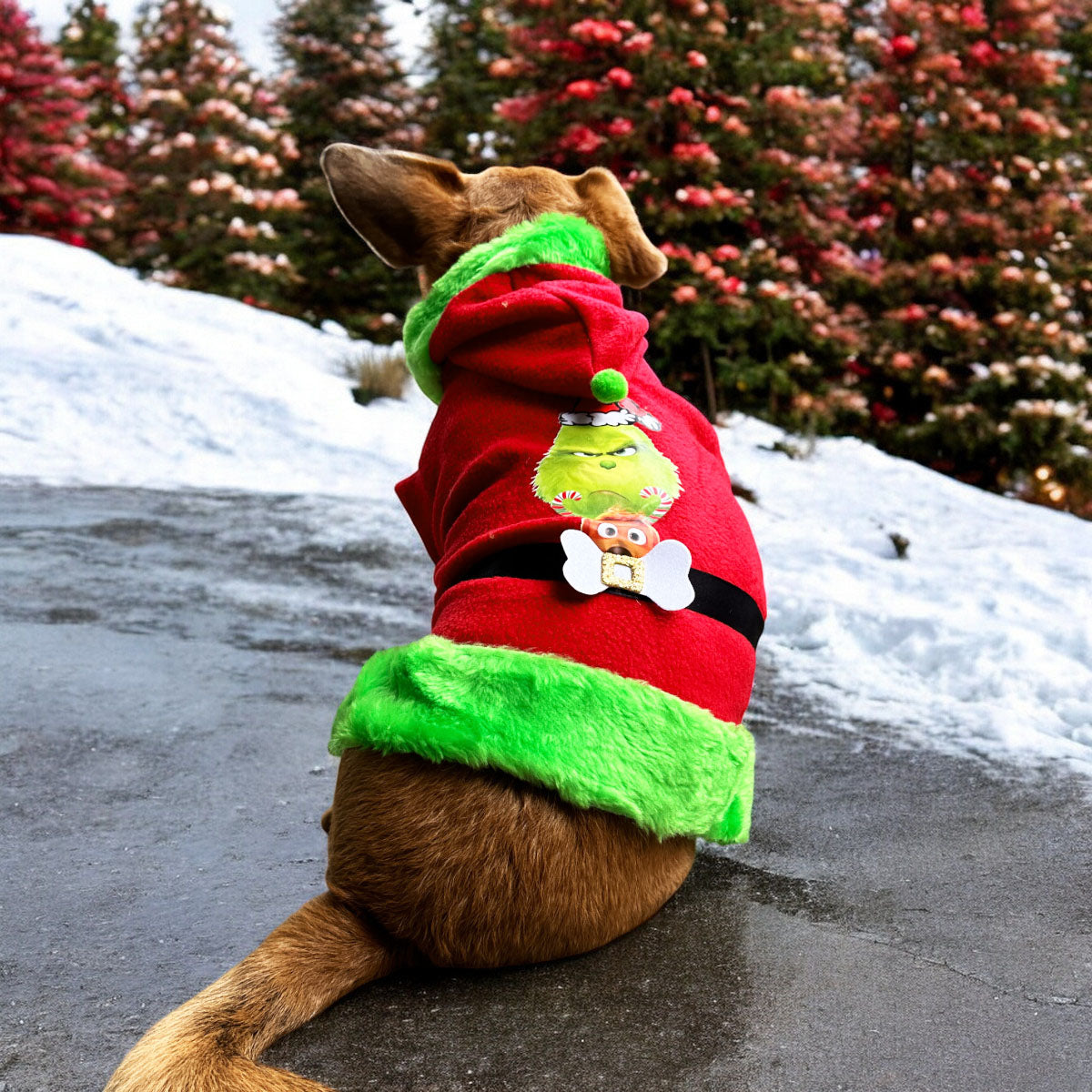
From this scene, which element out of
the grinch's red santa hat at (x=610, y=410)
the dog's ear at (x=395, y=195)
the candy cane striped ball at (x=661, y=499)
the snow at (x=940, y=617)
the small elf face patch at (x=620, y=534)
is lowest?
the snow at (x=940, y=617)

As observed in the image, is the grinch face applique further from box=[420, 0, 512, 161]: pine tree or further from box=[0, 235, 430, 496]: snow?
box=[420, 0, 512, 161]: pine tree

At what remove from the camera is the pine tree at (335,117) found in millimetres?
16891

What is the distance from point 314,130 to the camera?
57.8 ft

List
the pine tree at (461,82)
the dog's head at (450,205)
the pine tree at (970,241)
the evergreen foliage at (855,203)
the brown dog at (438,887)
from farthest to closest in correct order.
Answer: the pine tree at (461,82) < the pine tree at (970,241) < the evergreen foliage at (855,203) < the dog's head at (450,205) < the brown dog at (438,887)

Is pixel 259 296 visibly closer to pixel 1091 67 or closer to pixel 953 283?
pixel 953 283

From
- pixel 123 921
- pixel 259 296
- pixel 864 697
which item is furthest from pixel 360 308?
pixel 123 921

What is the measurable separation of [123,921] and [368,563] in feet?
11.3

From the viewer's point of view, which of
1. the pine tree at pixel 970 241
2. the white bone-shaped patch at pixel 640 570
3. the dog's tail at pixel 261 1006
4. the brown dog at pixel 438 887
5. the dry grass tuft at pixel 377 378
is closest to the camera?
the dog's tail at pixel 261 1006

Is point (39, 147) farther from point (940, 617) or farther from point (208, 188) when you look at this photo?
point (940, 617)

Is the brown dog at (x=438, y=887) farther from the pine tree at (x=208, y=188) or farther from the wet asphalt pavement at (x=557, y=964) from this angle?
the pine tree at (x=208, y=188)

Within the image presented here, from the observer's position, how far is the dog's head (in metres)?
3.11

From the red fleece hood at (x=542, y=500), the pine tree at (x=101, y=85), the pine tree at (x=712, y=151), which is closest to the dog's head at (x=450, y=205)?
the red fleece hood at (x=542, y=500)

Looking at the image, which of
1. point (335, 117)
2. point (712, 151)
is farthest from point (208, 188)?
point (712, 151)

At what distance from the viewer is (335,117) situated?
17.6 metres
